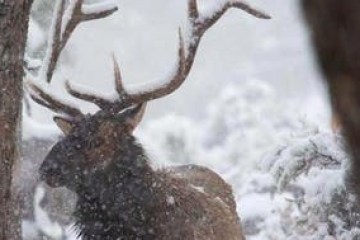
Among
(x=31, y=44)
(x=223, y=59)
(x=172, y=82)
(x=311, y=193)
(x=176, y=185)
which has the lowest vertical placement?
(x=223, y=59)

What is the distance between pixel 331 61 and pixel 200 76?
12227cm

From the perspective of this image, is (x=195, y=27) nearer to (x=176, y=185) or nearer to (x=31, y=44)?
(x=176, y=185)

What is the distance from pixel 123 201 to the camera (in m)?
5.08

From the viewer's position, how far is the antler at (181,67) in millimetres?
5270

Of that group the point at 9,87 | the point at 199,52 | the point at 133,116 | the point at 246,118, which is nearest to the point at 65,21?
the point at 133,116

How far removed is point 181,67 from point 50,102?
833 millimetres

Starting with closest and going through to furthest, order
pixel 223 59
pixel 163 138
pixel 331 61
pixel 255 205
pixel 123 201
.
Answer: pixel 331 61 < pixel 123 201 < pixel 255 205 < pixel 163 138 < pixel 223 59

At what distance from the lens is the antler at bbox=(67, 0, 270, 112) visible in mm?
5270

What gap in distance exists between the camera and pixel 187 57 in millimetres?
5359

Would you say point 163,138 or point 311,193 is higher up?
point 311,193

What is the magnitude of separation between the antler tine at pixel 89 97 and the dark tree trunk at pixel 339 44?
389cm

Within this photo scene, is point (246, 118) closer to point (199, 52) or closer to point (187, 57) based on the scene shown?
point (187, 57)

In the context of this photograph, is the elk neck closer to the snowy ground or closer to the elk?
the elk

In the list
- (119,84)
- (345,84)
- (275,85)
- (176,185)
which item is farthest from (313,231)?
(275,85)
